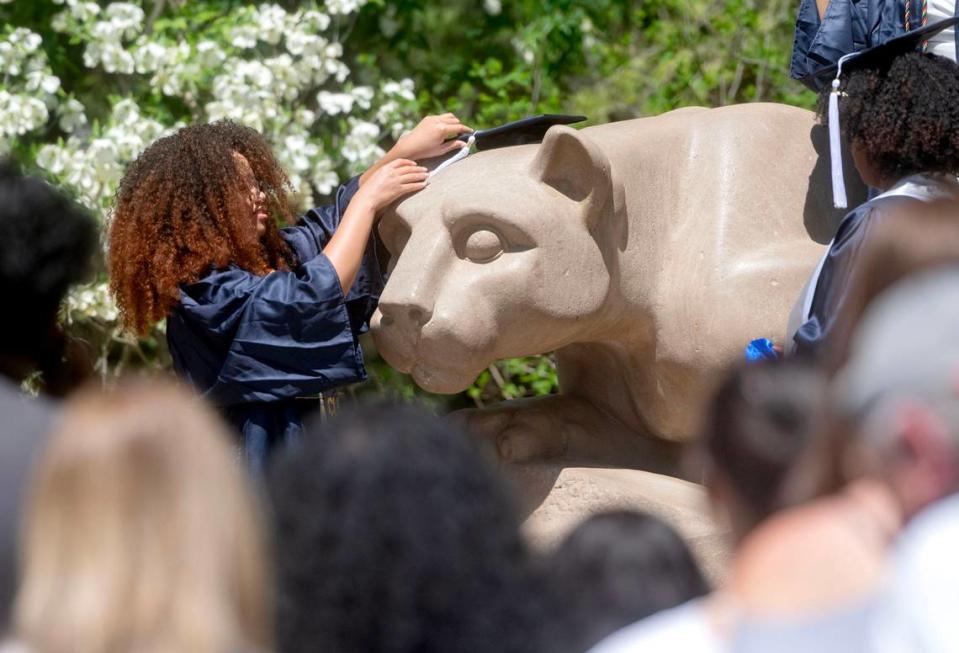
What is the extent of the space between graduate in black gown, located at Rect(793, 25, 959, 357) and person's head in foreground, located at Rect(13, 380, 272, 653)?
1.69 meters

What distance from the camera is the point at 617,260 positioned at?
3.75 m

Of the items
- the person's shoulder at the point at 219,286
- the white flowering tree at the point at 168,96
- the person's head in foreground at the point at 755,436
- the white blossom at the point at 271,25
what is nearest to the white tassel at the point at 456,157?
the person's shoulder at the point at 219,286

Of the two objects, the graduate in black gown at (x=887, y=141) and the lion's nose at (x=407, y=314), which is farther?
the lion's nose at (x=407, y=314)

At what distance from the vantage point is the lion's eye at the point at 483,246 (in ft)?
11.6

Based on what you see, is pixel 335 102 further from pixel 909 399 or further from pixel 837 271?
pixel 909 399

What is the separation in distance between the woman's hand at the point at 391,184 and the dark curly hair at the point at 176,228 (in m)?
0.28

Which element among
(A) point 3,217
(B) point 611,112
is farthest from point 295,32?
(A) point 3,217

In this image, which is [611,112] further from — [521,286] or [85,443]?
[85,443]

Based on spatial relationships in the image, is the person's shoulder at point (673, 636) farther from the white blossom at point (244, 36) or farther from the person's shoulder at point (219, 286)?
the white blossom at point (244, 36)

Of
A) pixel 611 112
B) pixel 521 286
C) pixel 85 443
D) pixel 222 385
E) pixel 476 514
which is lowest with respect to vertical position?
pixel 611 112

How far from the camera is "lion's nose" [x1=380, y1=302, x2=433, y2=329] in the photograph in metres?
3.45

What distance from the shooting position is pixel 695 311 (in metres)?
3.70

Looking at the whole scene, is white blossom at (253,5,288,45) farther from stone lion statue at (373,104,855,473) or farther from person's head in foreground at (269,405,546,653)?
person's head in foreground at (269,405,546,653)

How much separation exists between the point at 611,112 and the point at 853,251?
3546 mm
